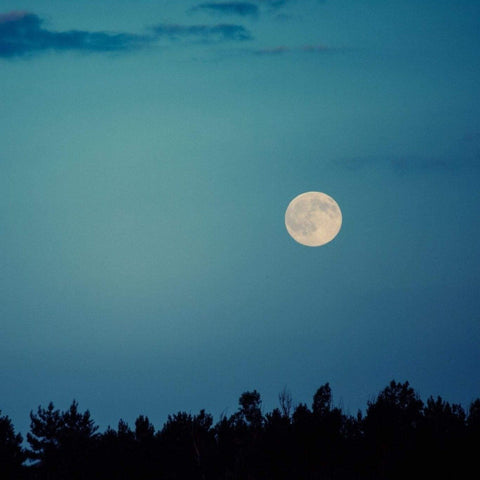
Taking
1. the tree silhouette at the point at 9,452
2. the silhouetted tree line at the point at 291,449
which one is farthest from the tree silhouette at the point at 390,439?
the tree silhouette at the point at 9,452

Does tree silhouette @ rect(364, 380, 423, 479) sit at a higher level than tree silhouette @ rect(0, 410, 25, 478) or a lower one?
lower

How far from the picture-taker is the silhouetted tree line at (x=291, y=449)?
46.8 meters

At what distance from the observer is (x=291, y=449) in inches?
2170

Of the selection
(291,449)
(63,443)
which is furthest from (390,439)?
(63,443)

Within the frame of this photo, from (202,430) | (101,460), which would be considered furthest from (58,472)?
(202,430)

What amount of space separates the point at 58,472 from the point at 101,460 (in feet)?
12.4

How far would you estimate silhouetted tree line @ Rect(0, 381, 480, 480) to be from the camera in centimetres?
4675

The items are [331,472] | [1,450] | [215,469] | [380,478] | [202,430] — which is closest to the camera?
[380,478]

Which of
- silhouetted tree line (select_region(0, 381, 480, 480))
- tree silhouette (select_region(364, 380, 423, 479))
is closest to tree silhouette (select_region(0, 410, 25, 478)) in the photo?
silhouetted tree line (select_region(0, 381, 480, 480))

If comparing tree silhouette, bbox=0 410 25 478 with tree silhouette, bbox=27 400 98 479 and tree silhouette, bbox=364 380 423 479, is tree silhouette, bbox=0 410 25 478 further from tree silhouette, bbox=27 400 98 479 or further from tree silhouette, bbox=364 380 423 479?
tree silhouette, bbox=364 380 423 479

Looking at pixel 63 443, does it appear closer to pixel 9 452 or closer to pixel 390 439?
pixel 9 452

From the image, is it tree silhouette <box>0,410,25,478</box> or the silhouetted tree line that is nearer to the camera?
the silhouetted tree line

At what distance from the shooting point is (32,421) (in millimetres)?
96562

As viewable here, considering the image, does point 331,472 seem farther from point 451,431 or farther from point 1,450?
point 1,450
